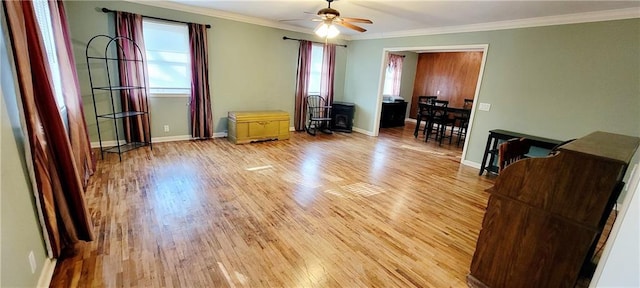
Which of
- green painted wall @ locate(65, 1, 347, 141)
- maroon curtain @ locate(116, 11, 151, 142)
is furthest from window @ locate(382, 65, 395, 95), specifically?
maroon curtain @ locate(116, 11, 151, 142)

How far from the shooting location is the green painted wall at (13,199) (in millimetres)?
1294

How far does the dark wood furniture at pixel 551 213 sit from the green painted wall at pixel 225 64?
4.88 meters

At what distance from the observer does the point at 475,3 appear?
3.35 meters

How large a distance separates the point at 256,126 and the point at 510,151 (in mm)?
4061

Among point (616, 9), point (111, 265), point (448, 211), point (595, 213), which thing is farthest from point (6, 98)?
point (616, 9)

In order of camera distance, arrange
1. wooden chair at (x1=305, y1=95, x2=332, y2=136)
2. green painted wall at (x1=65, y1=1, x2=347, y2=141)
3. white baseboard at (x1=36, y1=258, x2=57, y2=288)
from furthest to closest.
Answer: wooden chair at (x1=305, y1=95, x2=332, y2=136), green painted wall at (x1=65, y1=1, x2=347, y2=141), white baseboard at (x1=36, y1=258, x2=57, y2=288)

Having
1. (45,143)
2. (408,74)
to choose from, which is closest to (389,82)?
(408,74)

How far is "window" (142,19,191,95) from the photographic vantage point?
454cm

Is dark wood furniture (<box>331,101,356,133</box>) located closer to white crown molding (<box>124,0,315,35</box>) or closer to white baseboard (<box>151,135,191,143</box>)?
white crown molding (<box>124,0,315,35</box>)

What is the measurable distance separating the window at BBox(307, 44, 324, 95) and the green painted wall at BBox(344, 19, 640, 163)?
2778mm

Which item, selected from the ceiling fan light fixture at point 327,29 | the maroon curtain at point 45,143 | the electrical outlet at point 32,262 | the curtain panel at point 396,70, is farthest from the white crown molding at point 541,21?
the electrical outlet at point 32,262

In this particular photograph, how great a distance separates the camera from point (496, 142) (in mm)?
4305

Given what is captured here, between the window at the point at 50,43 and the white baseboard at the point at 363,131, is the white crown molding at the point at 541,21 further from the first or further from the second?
the window at the point at 50,43

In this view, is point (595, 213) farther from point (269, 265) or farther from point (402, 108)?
point (402, 108)
